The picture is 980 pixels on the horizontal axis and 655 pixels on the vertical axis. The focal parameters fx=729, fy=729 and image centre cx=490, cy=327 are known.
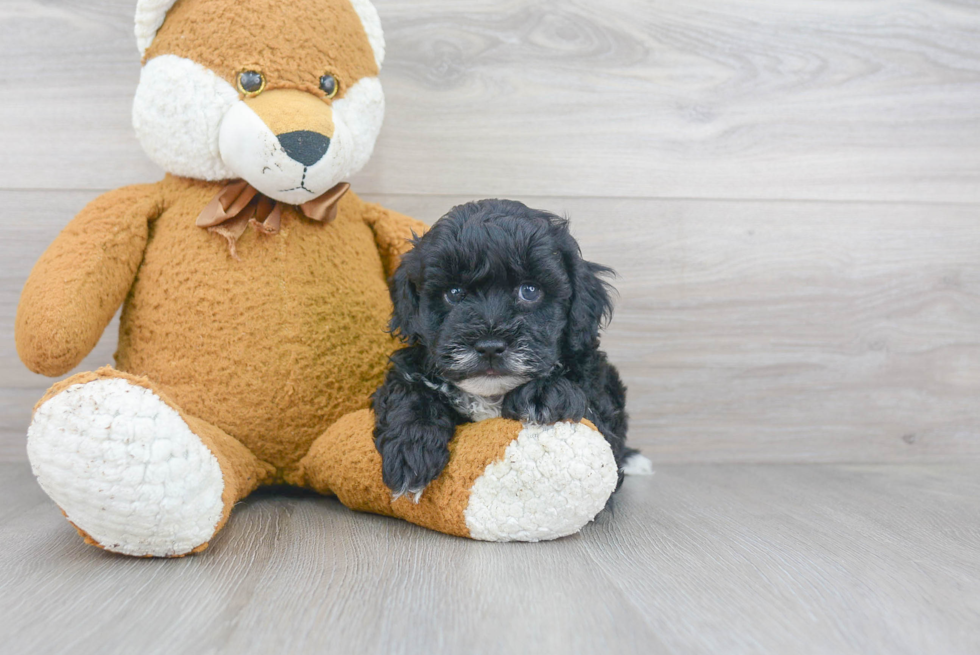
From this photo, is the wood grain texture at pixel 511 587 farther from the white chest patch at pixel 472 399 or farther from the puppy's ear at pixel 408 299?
the puppy's ear at pixel 408 299

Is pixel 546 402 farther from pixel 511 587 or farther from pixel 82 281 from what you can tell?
pixel 82 281

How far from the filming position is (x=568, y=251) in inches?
42.9

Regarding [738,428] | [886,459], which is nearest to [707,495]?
[738,428]

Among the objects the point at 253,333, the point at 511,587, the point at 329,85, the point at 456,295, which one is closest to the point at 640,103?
the point at 329,85

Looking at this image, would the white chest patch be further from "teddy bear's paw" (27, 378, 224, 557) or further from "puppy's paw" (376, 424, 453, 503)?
"teddy bear's paw" (27, 378, 224, 557)

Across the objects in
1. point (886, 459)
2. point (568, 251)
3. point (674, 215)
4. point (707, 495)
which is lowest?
point (886, 459)

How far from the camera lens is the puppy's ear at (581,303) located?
1091 millimetres

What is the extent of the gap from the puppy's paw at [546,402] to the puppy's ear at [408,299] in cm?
18

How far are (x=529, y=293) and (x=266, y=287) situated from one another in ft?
1.55

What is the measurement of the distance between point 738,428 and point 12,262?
165 cm

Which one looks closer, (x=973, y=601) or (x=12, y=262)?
(x=973, y=601)

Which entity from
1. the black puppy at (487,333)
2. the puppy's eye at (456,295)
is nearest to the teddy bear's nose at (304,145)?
the black puppy at (487,333)

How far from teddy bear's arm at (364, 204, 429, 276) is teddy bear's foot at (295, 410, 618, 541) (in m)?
0.45

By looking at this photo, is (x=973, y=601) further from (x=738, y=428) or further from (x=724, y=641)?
(x=738, y=428)
